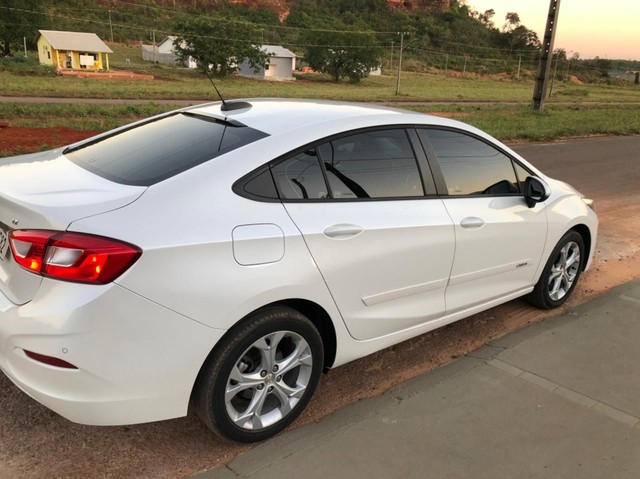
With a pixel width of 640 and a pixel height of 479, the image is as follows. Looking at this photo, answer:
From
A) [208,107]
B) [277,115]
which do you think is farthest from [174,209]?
[208,107]

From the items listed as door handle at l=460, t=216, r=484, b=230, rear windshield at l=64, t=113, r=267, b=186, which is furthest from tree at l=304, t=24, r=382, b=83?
rear windshield at l=64, t=113, r=267, b=186

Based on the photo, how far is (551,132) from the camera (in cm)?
1614

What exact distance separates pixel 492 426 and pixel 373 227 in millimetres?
1220

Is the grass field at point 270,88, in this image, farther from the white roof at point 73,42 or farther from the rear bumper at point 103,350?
the rear bumper at point 103,350

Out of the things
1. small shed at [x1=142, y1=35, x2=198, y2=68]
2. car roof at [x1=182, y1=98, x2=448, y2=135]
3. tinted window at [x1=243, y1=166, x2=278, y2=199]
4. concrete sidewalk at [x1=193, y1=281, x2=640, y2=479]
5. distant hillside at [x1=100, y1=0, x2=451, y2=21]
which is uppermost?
distant hillside at [x1=100, y1=0, x2=451, y2=21]

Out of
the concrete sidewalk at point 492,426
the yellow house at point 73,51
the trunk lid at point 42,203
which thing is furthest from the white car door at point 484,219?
the yellow house at point 73,51

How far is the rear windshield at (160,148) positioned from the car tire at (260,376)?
83cm

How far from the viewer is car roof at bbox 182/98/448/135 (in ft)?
9.76

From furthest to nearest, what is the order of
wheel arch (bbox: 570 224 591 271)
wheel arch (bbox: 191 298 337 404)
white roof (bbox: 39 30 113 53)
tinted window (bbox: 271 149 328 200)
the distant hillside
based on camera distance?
the distant hillside
white roof (bbox: 39 30 113 53)
wheel arch (bbox: 570 224 591 271)
tinted window (bbox: 271 149 328 200)
wheel arch (bbox: 191 298 337 404)

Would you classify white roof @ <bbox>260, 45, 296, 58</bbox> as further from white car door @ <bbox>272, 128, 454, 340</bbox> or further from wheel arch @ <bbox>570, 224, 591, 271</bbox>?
white car door @ <bbox>272, 128, 454, 340</bbox>

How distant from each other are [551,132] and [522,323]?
13566 mm

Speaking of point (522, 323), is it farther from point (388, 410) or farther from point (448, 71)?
point (448, 71)

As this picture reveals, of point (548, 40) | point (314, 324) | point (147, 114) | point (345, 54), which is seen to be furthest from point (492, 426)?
point (345, 54)

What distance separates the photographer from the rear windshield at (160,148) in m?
2.68
